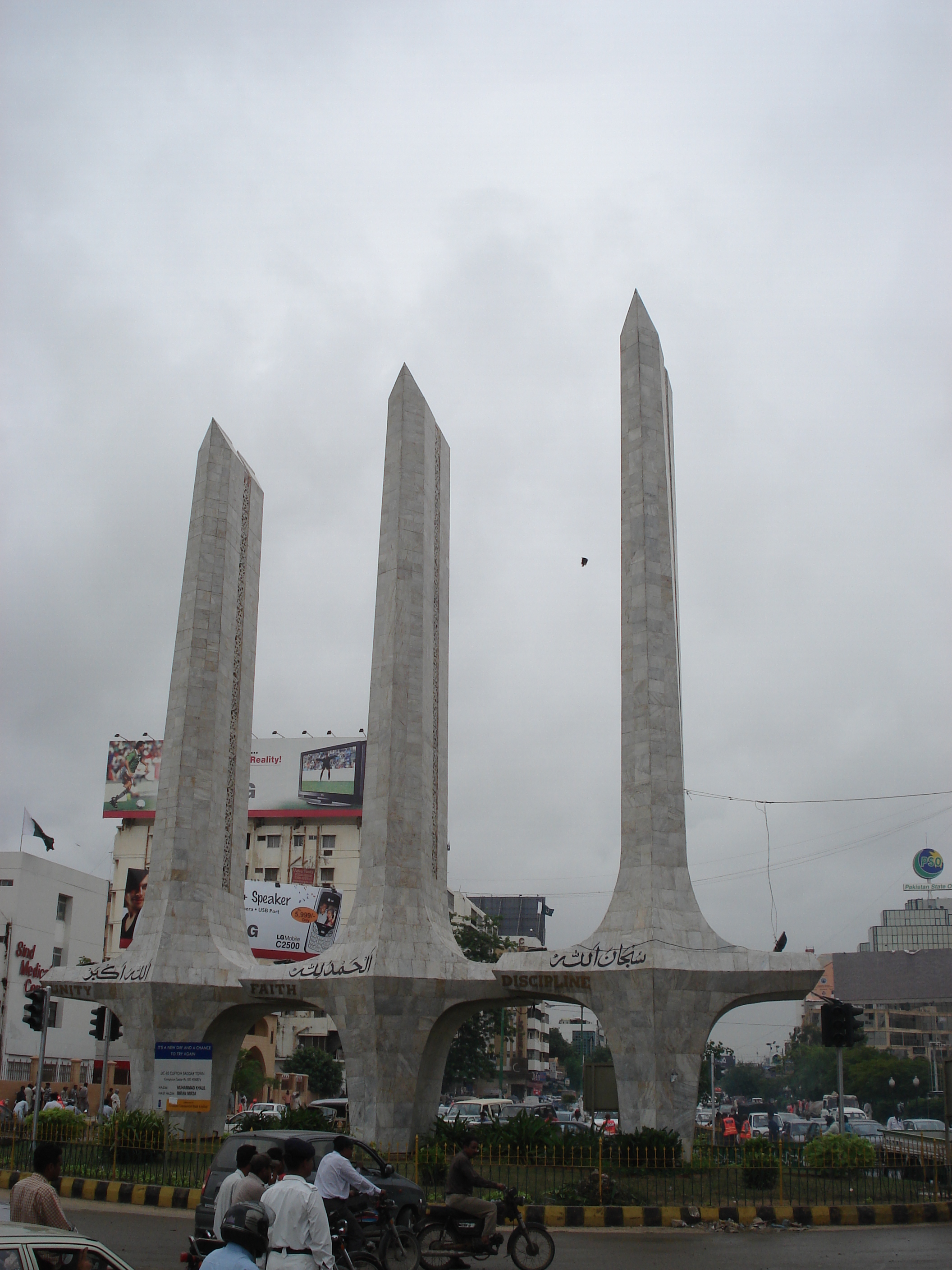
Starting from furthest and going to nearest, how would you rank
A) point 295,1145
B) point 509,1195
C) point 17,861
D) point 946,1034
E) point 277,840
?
1. point 946,1034
2. point 277,840
3. point 17,861
4. point 509,1195
5. point 295,1145

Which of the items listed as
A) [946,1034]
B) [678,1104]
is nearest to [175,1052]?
[678,1104]

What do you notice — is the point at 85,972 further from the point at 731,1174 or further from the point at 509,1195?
the point at 509,1195

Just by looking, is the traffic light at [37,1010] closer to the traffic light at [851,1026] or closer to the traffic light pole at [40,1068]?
the traffic light pole at [40,1068]

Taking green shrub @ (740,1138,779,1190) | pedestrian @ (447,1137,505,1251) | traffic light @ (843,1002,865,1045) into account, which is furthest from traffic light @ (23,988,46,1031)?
traffic light @ (843,1002,865,1045)

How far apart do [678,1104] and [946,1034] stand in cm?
8619

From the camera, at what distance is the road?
12.7 metres

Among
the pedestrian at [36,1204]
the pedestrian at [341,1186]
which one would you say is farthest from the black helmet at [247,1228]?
the pedestrian at [341,1186]

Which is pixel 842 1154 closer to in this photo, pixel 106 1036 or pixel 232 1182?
pixel 232 1182

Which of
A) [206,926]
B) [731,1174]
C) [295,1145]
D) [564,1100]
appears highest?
[206,926]

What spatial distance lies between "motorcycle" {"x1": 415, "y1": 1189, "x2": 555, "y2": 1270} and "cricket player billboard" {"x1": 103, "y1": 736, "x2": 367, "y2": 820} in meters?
55.9

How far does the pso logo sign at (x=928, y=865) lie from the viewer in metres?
76.9

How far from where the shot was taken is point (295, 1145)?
7328mm

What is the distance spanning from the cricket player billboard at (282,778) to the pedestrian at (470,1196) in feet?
184

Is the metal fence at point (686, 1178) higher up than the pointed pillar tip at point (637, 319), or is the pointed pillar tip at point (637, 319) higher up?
the pointed pillar tip at point (637, 319)
